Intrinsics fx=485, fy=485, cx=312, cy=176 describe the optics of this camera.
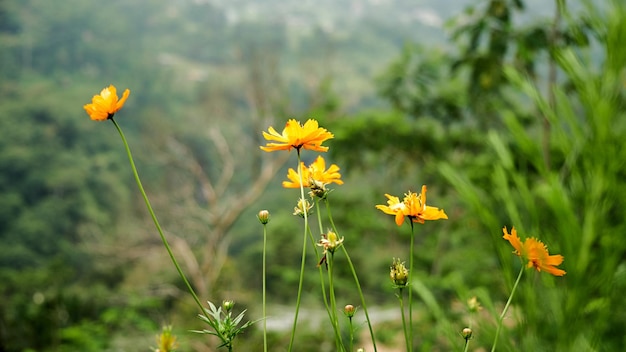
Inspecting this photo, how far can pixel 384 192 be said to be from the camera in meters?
4.56

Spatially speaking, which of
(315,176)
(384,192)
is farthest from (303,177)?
(384,192)

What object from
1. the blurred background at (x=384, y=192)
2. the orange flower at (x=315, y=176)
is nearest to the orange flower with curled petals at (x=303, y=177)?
the orange flower at (x=315, y=176)

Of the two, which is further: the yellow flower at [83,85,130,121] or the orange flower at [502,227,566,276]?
the yellow flower at [83,85,130,121]

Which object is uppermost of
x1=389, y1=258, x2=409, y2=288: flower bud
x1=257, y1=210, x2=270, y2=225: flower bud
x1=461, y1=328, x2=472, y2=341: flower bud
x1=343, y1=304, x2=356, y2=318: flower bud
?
x1=257, y1=210, x2=270, y2=225: flower bud

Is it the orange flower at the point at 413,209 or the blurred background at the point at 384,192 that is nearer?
the blurred background at the point at 384,192

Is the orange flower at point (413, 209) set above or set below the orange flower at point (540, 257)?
above

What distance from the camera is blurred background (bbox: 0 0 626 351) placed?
0.20 meters

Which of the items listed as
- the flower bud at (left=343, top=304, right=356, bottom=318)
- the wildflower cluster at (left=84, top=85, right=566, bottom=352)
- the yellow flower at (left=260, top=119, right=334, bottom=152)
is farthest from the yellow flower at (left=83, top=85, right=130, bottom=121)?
the flower bud at (left=343, top=304, right=356, bottom=318)

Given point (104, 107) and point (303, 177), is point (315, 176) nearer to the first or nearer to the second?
point (303, 177)

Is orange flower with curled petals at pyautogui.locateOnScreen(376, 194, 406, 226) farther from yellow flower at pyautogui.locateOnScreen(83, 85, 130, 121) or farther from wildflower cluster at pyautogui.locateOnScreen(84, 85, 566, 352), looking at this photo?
yellow flower at pyautogui.locateOnScreen(83, 85, 130, 121)

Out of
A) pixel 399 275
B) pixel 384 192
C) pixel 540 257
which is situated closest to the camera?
pixel 540 257

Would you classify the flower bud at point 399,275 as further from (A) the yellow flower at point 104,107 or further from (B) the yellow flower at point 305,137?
(A) the yellow flower at point 104,107

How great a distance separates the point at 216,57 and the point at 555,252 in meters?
41.5

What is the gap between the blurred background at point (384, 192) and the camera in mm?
200
